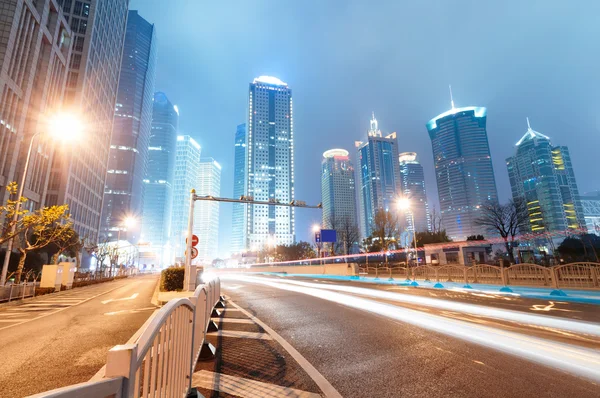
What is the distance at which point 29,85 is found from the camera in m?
43.6

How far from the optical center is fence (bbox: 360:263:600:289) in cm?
1622

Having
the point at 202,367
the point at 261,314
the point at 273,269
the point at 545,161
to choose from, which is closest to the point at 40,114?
the point at 273,269

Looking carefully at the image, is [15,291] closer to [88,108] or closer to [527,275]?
[527,275]

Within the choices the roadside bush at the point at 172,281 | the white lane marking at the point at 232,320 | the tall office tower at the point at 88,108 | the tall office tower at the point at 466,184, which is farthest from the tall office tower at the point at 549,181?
the tall office tower at the point at 88,108

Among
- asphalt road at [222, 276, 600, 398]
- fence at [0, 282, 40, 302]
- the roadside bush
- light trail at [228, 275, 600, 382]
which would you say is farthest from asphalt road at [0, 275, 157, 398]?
light trail at [228, 275, 600, 382]

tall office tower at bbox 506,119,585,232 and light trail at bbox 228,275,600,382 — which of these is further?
tall office tower at bbox 506,119,585,232

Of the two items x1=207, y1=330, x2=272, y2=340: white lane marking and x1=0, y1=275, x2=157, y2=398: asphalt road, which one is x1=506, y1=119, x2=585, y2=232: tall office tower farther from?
x1=0, y1=275, x2=157, y2=398: asphalt road

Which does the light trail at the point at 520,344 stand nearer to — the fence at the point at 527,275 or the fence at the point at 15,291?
the fence at the point at 527,275

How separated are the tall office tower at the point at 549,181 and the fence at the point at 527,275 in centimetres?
13530

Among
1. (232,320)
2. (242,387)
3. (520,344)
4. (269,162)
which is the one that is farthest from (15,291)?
(269,162)

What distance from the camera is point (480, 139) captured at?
19525 centimetres

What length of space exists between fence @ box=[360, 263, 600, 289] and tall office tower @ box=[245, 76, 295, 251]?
12801 cm

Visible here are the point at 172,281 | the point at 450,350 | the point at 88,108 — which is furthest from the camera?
the point at 88,108

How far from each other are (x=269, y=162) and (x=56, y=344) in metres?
171
